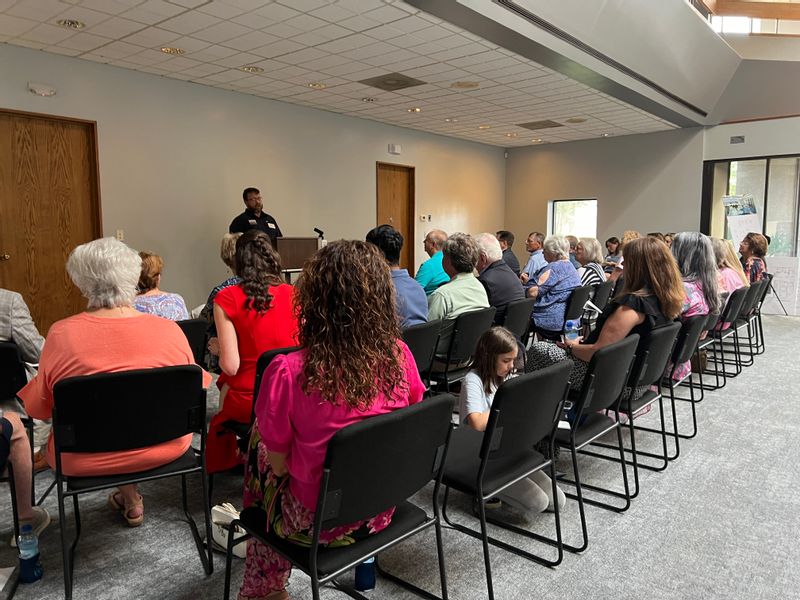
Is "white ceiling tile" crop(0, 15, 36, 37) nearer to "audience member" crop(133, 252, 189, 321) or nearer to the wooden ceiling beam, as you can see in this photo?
"audience member" crop(133, 252, 189, 321)

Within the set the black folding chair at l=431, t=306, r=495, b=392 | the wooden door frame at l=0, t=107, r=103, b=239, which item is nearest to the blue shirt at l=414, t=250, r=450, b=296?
the black folding chair at l=431, t=306, r=495, b=392

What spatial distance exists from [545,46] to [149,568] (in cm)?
563

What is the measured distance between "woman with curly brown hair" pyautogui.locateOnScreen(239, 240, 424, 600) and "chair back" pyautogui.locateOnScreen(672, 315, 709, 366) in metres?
2.40

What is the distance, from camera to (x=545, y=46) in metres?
5.76

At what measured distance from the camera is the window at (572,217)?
1203 centimetres

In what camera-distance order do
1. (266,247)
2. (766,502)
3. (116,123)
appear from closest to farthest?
1. (266,247)
2. (766,502)
3. (116,123)

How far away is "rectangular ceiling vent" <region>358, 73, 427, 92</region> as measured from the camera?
6.66 m

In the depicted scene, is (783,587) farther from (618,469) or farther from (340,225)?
(340,225)

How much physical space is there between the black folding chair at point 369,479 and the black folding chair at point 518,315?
2365 mm

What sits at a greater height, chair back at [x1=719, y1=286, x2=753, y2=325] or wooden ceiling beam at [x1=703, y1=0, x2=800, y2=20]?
wooden ceiling beam at [x1=703, y1=0, x2=800, y2=20]

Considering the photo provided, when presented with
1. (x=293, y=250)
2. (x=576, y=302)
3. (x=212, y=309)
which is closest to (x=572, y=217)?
(x=293, y=250)

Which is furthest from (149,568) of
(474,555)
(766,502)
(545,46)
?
(545,46)

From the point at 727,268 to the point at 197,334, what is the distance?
4605mm

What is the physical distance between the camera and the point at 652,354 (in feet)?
9.18
